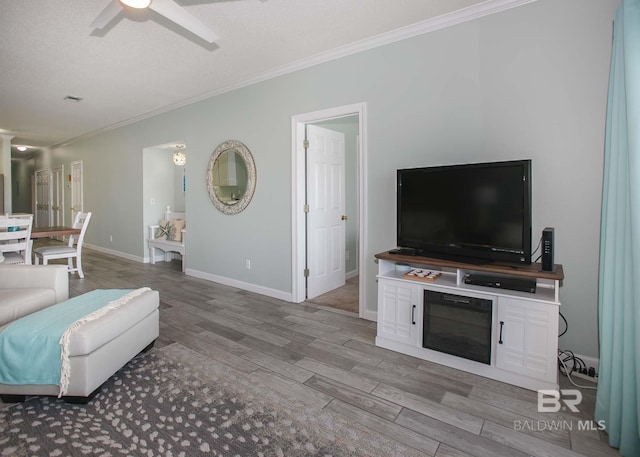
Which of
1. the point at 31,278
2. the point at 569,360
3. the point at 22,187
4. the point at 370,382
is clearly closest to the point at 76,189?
the point at 22,187

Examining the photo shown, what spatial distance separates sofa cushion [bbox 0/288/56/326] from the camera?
2.32 meters

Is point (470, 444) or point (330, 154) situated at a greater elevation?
point (330, 154)

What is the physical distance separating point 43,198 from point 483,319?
1255 centimetres

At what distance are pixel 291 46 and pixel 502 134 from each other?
Result: 2.11 metres

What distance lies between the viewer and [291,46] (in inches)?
130

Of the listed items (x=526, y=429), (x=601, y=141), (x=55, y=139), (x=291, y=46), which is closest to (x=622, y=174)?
(x=601, y=141)

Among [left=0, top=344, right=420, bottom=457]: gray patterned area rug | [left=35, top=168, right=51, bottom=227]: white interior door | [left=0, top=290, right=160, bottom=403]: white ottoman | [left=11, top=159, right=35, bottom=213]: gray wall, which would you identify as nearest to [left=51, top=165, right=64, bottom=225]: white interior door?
[left=35, top=168, right=51, bottom=227]: white interior door

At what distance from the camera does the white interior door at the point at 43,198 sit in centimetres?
985

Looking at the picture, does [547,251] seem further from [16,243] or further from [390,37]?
[16,243]

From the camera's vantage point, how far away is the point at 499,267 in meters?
2.25

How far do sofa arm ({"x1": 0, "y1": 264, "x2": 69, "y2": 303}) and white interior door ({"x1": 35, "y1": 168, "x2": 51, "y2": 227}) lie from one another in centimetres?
891

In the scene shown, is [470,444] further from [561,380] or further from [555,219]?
[555,219]

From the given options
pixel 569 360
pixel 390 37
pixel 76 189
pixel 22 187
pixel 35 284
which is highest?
pixel 390 37

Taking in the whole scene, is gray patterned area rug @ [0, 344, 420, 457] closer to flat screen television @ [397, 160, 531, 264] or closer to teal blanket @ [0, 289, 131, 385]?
teal blanket @ [0, 289, 131, 385]
